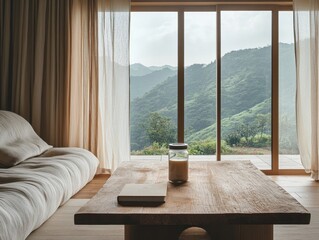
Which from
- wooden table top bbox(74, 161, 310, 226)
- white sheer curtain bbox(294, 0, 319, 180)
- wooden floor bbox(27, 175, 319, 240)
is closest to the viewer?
wooden table top bbox(74, 161, 310, 226)

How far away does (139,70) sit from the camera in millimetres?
4445

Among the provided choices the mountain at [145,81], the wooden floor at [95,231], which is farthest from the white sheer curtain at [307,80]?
the mountain at [145,81]

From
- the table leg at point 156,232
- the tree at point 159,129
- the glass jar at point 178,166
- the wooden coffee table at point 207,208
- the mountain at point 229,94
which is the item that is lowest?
the table leg at point 156,232

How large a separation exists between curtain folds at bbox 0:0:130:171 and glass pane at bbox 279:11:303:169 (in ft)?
5.79

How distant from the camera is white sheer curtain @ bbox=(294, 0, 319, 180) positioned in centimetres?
400

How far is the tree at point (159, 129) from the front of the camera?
437cm

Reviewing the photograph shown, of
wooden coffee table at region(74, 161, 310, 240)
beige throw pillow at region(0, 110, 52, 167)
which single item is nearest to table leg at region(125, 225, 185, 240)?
wooden coffee table at region(74, 161, 310, 240)

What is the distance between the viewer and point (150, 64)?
14.5 feet

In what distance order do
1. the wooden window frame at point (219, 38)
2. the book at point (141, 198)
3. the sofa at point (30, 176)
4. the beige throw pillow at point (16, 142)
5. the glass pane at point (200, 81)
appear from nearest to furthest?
the book at point (141, 198), the sofa at point (30, 176), the beige throw pillow at point (16, 142), the wooden window frame at point (219, 38), the glass pane at point (200, 81)

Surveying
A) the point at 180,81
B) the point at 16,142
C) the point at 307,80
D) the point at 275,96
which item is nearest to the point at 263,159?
the point at 275,96

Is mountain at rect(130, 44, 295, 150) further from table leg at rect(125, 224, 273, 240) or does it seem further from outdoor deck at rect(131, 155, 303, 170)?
table leg at rect(125, 224, 273, 240)

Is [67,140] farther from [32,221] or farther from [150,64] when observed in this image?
[32,221]

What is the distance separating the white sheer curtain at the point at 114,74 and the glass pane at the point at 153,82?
Answer: 33 centimetres

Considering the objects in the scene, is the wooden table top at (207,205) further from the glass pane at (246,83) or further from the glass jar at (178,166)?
the glass pane at (246,83)
